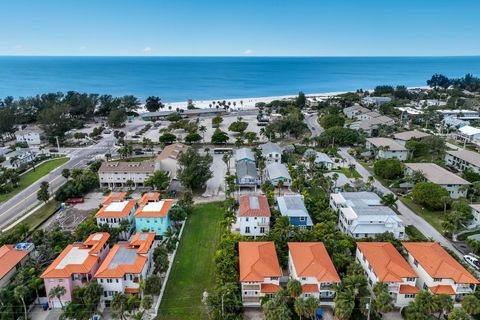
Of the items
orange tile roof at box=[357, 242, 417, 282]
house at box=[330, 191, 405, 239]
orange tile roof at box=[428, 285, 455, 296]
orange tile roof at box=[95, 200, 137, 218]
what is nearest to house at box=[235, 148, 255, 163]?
house at box=[330, 191, 405, 239]

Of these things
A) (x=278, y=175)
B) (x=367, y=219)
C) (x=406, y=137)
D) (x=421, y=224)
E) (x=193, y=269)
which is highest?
(x=406, y=137)

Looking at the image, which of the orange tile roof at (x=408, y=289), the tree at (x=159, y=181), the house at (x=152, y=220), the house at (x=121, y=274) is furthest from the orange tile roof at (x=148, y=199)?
the orange tile roof at (x=408, y=289)

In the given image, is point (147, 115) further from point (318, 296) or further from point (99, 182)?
point (318, 296)

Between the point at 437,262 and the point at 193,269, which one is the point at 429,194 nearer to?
the point at 437,262

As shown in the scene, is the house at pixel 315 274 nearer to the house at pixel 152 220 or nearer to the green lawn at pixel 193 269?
the green lawn at pixel 193 269

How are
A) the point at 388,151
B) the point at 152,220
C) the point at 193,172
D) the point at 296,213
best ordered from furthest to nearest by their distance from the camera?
the point at 388,151
the point at 193,172
the point at 296,213
the point at 152,220

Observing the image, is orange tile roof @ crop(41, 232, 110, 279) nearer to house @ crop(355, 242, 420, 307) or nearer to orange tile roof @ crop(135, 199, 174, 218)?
orange tile roof @ crop(135, 199, 174, 218)

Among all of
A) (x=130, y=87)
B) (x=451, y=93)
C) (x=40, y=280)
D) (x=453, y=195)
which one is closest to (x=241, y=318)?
(x=40, y=280)

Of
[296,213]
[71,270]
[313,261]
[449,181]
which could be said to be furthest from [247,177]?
[449,181]
